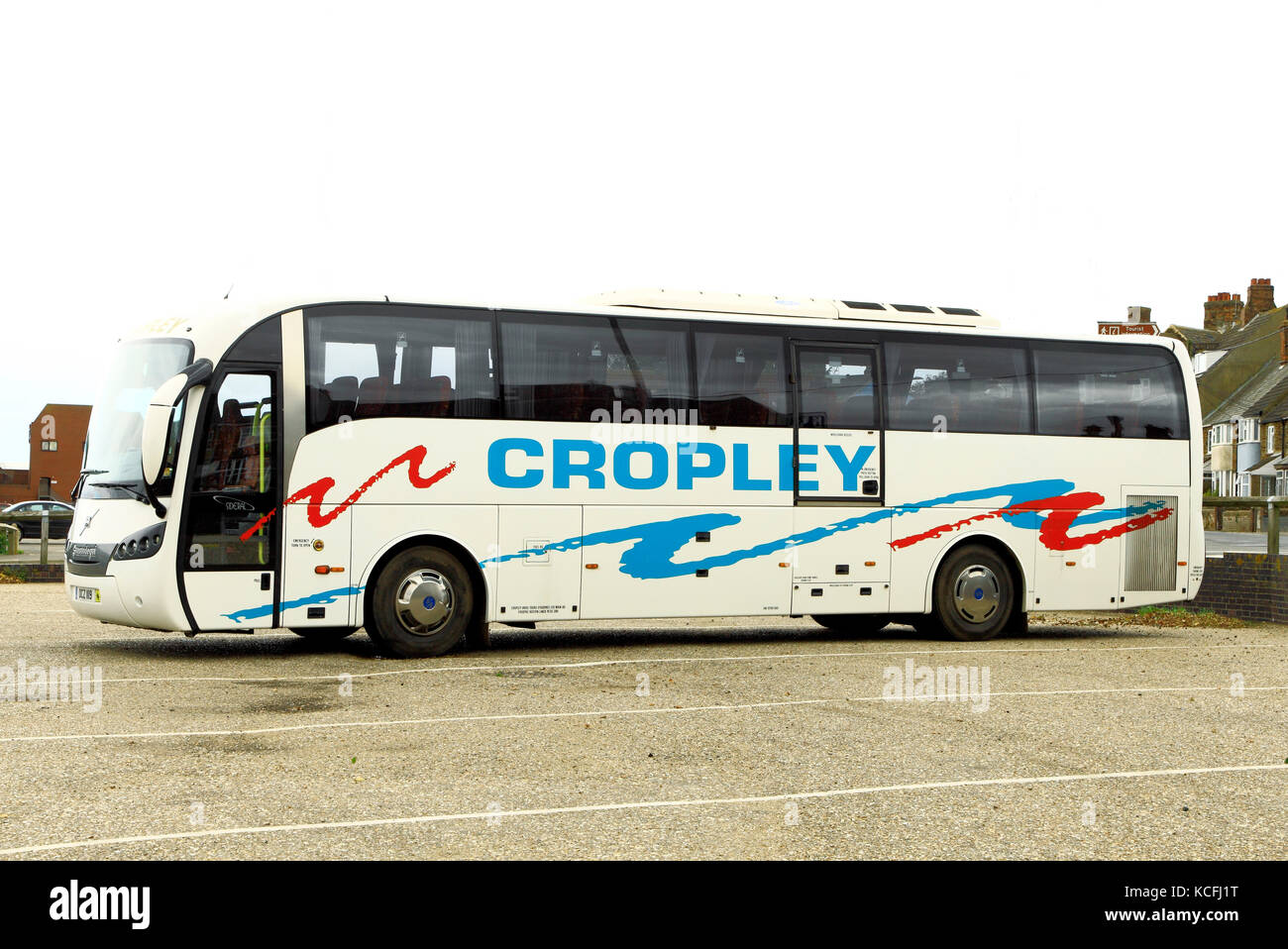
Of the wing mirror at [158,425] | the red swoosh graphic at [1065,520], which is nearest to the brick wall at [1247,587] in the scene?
the red swoosh graphic at [1065,520]

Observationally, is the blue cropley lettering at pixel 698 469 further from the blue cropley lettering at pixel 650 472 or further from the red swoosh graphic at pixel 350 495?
the red swoosh graphic at pixel 350 495

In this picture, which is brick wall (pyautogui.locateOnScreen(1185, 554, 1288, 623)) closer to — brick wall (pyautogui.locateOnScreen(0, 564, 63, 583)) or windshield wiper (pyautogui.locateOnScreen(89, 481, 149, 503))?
windshield wiper (pyautogui.locateOnScreen(89, 481, 149, 503))

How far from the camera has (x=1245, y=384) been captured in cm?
7525

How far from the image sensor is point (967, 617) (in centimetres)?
1579

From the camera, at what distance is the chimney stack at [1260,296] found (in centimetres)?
7925

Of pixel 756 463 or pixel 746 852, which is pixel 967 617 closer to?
pixel 756 463

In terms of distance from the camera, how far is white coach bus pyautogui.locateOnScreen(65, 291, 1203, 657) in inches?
494

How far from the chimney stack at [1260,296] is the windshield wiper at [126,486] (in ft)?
255

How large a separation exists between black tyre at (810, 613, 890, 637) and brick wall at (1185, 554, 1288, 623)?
480cm

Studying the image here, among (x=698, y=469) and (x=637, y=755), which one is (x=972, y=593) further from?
(x=637, y=755)

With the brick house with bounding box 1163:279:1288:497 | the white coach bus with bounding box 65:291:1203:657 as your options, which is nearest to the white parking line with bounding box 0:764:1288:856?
the white coach bus with bounding box 65:291:1203:657

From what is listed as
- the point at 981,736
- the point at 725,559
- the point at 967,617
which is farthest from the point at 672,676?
the point at 967,617

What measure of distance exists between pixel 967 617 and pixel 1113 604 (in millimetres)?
1956
